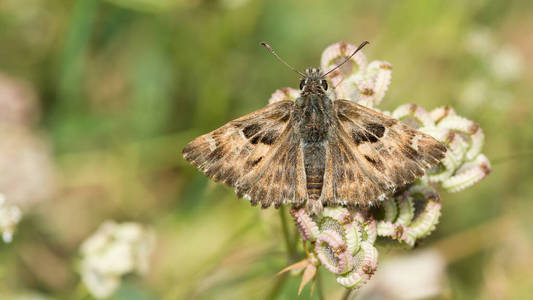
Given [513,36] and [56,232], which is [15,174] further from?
[513,36]

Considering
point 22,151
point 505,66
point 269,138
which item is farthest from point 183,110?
point 505,66

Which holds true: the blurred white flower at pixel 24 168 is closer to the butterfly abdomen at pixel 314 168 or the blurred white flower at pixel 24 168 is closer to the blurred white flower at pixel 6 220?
the blurred white flower at pixel 6 220

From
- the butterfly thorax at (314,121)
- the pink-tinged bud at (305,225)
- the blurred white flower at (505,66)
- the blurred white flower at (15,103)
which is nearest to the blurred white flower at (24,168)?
the blurred white flower at (15,103)

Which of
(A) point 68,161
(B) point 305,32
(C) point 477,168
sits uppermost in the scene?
(B) point 305,32

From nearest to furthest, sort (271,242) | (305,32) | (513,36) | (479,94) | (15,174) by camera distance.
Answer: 1. (271,242)
2. (15,174)
3. (479,94)
4. (305,32)
5. (513,36)

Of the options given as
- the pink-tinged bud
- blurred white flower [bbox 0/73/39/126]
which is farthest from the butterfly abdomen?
blurred white flower [bbox 0/73/39/126]

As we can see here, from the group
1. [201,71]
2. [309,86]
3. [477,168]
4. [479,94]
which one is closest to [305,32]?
[201,71]
